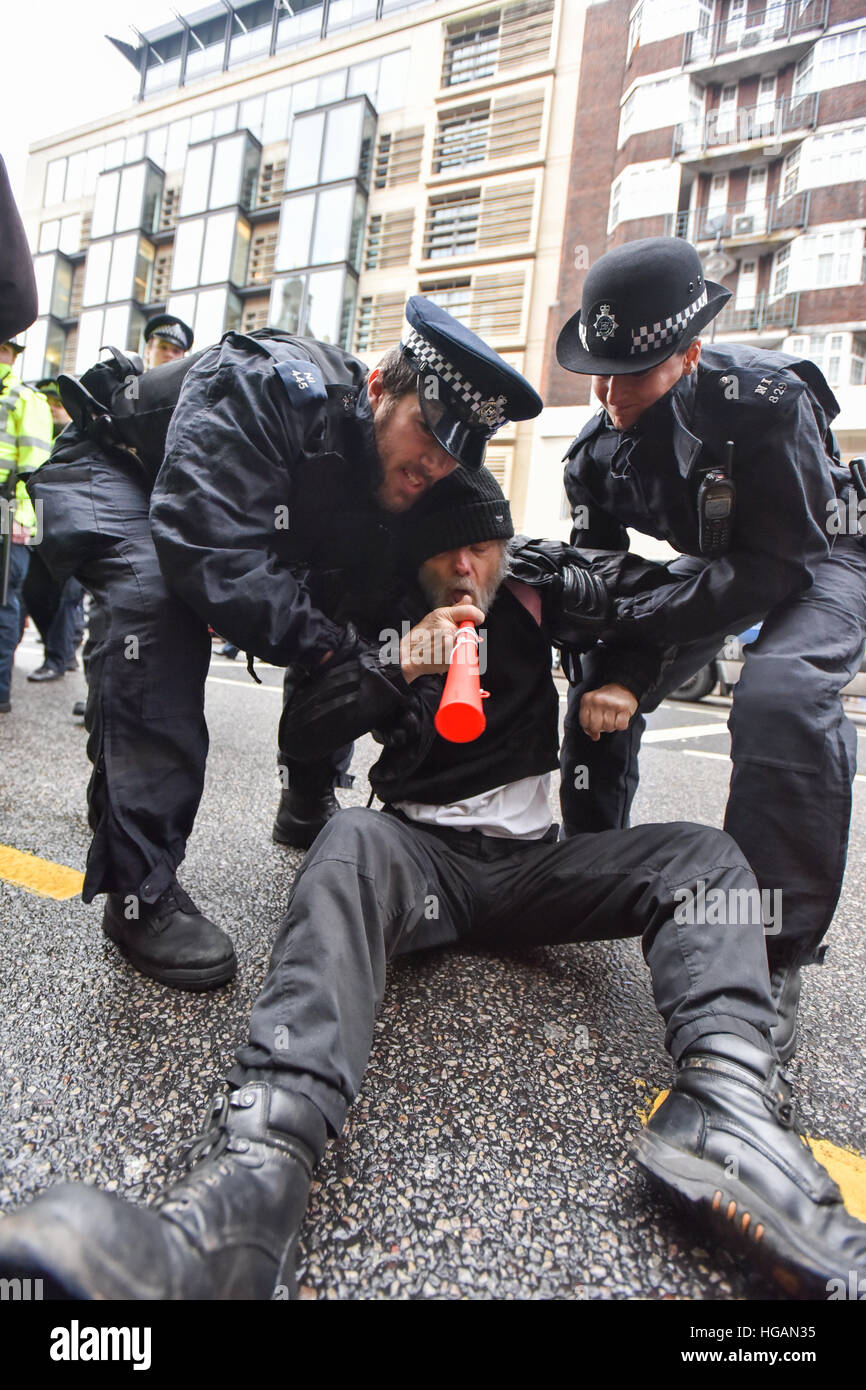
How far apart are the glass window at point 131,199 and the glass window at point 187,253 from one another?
8.31ft

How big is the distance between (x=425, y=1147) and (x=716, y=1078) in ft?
1.24

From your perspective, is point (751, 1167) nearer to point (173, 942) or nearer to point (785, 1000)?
point (785, 1000)

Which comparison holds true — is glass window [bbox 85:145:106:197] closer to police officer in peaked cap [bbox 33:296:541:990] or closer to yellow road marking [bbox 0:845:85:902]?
police officer in peaked cap [bbox 33:296:541:990]

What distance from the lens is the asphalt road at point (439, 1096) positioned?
2.67 feet

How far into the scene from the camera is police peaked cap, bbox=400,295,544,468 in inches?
58.8

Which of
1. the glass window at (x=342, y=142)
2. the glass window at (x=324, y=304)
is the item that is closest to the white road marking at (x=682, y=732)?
the glass window at (x=324, y=304)

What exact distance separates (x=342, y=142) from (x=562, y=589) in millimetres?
25190

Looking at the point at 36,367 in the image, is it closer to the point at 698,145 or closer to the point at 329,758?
the point at 698,145

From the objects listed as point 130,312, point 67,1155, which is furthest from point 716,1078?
point 130,312

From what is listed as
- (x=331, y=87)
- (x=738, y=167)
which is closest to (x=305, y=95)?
(x=331, y=87)

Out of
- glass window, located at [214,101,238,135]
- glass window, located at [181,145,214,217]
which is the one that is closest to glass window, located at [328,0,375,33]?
glass window, located at [214,101,238,135]

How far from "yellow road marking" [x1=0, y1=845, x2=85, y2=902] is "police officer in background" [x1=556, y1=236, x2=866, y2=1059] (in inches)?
48.4

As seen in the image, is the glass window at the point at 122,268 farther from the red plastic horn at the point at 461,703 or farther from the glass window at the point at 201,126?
the red plastic horn at the point at 461,703
